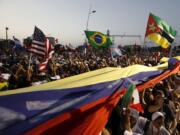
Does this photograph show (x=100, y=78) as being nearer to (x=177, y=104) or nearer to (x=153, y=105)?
(x=153, y=105)

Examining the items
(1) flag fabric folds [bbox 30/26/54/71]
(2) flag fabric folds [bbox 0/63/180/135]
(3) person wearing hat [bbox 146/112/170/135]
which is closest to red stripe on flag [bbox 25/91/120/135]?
(2) flag fabric folds [bbox 0/63/180/135]

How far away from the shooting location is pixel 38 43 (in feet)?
37.7

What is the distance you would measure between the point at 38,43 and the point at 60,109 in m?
7.52

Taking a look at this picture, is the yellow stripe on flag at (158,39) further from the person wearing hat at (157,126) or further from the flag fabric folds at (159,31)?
the person wearing hat at (157,126)

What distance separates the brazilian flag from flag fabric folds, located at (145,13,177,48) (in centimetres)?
458

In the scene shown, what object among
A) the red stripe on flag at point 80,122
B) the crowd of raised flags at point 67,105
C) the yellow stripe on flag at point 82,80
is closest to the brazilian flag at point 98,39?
the yellow stripe on flag at point 82,80

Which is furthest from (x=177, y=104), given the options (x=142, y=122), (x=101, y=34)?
(x=101, y=34)

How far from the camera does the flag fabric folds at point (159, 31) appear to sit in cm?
1418

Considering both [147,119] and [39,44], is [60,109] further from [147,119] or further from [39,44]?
[39,44]

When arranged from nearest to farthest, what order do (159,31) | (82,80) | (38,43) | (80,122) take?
(80,122), (82,80), (38,43), (159,31)

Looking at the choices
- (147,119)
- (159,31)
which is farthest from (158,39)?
(147,119)

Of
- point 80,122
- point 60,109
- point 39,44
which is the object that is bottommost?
point 80,122

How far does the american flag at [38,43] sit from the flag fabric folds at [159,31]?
5.22 meters

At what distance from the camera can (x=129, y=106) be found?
212 inches
